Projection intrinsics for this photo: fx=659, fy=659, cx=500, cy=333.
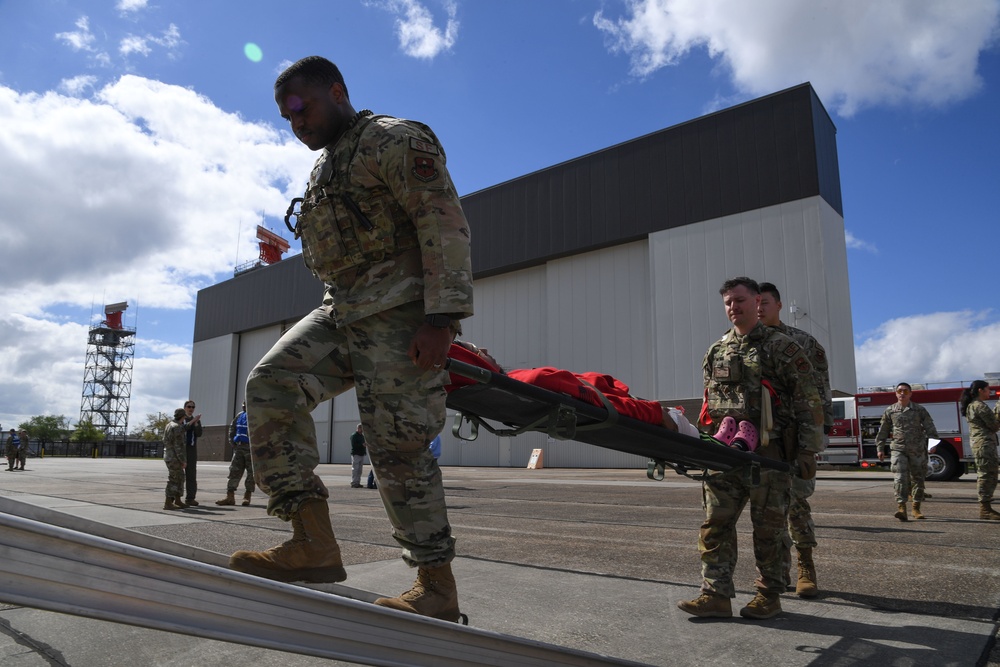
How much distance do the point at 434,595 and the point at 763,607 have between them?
2.01 metres

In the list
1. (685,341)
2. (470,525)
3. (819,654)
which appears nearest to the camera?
(819,654)

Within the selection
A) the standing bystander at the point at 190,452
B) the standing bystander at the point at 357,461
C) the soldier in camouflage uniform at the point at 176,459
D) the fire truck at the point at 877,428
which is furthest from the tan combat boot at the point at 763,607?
the fire truck at the point at 877,428

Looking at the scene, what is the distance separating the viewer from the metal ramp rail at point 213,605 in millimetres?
1214

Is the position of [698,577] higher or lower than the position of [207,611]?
lower

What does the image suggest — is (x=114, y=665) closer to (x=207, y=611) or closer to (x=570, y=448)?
(x=207, y=611)

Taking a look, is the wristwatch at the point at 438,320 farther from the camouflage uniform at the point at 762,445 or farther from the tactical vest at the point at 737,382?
the tactical vest at the point at 737,382

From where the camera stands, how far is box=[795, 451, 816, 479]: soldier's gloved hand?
3754 millimetres

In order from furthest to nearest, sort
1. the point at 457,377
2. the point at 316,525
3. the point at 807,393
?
the point at 807,393 → the point at 457,377 → the point at 316,525

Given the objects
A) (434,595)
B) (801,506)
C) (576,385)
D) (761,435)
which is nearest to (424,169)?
(576,385)

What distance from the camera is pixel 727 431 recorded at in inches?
141

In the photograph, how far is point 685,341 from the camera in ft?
81.6

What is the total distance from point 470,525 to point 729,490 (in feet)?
13.5

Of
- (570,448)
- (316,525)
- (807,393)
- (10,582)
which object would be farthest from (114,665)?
(570,448)

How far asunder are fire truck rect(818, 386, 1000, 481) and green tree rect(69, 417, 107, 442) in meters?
93.8
